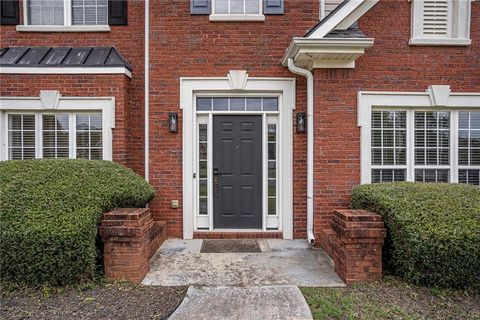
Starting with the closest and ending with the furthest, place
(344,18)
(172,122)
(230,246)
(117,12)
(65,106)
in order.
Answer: (344,18), (230,246), (65,106), (172,122), (117,12)

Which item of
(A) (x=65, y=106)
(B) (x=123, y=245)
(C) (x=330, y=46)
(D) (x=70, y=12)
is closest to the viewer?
(B) (x=123, y=245)

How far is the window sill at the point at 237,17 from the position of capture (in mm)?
5758

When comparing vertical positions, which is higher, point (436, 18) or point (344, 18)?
point (436, 18)

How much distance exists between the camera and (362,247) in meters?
3.89

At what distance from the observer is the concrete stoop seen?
3.14 meters

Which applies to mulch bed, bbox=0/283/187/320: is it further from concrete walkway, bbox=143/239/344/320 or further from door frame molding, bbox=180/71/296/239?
door frame molding, bbox=180/71/296/239

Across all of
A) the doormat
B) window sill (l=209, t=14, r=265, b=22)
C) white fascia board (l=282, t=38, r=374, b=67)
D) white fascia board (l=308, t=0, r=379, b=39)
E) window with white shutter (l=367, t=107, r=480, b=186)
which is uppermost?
window sill (l=209, t=14, r=265, b=22)

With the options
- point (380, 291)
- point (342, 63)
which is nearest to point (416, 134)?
point (342, 63)

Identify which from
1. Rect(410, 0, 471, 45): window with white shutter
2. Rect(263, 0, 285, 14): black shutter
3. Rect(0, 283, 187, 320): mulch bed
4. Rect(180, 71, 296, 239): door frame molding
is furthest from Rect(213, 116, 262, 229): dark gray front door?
→ Rect(410, 0, 471, 45): window with white shutter

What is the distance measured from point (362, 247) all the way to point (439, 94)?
11.5 feet

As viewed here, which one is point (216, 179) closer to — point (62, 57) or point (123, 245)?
point (123, 245)

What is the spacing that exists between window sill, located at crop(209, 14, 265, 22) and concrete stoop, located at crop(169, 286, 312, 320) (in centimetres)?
453

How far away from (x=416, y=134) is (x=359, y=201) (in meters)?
1.95

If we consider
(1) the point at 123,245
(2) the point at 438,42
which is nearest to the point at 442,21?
(2) the point at 438,42
